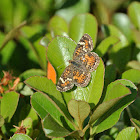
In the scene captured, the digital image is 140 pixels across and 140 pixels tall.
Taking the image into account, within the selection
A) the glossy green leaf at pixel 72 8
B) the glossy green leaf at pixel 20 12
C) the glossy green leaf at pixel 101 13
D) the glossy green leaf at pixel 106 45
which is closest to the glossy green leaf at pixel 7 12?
the glossy green leaf at pixel 20 12

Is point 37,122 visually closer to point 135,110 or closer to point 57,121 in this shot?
point 57,121

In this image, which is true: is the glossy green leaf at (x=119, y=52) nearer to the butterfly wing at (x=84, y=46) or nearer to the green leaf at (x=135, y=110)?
the green leaf at (x=135, y=110)

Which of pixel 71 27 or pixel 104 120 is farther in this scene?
pixel 71 27

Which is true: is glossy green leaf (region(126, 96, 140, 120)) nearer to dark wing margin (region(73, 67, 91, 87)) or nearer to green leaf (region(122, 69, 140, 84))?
green leaf (region(122, 69, 140, 84))

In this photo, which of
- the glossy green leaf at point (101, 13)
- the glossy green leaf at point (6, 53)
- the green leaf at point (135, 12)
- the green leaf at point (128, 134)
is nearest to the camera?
the green leaf at point (128, 134)

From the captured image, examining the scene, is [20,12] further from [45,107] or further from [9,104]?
[45,107]

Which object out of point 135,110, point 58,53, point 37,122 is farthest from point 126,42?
point 37,122


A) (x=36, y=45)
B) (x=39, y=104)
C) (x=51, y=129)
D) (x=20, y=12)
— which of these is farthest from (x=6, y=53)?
(x=51, y=129)
